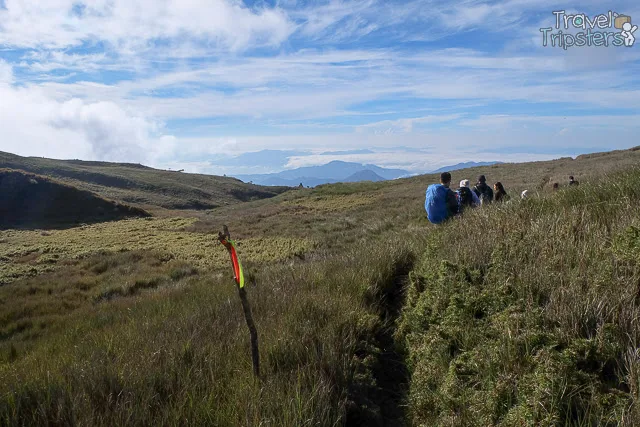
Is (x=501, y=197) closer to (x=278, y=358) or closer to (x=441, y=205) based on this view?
(x=441, y=205)

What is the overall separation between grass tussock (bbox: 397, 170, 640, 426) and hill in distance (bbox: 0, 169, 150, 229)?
4025 cm

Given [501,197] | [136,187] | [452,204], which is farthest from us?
[136,187]

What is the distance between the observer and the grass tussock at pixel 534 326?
2365 mm

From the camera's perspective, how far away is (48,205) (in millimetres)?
41344

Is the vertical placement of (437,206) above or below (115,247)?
above

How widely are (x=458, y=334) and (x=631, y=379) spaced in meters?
1.29

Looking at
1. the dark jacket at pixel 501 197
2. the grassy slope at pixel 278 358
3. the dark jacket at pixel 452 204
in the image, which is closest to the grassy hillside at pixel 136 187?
the dark jacket at pixel 501 197

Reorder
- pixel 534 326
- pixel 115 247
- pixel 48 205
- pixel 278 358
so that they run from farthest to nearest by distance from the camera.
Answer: pixel 48 205
pixel 115 247
pixel 278 358
pixel 534 326

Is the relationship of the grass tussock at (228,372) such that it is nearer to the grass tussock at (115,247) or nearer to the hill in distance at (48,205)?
the grass tussock at (115,247)

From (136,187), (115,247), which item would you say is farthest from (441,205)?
(136,187)

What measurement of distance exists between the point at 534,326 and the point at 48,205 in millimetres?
49423

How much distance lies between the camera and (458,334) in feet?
11.1

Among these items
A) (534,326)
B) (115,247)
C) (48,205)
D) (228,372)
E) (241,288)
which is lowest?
(115,247)

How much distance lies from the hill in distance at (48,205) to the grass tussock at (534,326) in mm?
40246
